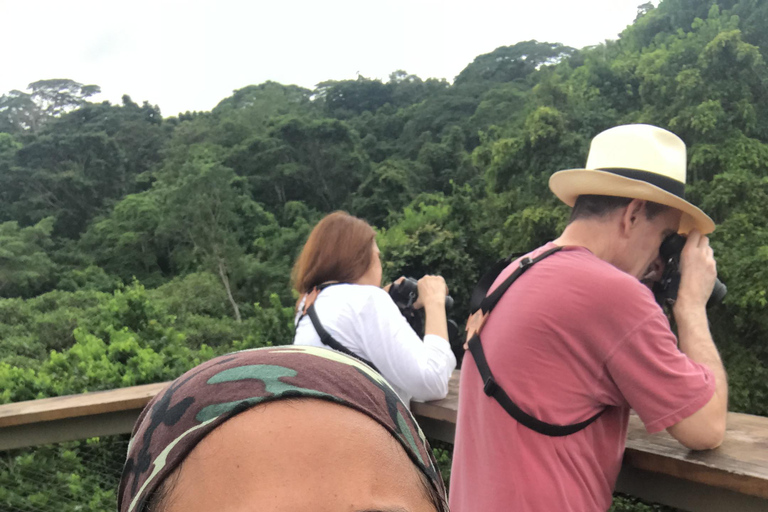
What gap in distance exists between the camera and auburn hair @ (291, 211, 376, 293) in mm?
1841

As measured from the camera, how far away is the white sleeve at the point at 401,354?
1.56 metres

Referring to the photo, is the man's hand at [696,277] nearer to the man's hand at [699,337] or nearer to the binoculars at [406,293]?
the man's hand at [699,337]

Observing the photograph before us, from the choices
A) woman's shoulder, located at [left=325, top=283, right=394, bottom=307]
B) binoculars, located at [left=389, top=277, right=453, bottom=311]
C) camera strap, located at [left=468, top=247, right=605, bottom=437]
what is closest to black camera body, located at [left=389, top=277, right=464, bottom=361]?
binoculars, located at [left=389, top=277, right=453, bottom=311]

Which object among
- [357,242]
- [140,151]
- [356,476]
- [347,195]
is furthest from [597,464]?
[140,151]

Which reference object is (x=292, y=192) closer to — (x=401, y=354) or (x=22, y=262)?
(x=22, y=262)

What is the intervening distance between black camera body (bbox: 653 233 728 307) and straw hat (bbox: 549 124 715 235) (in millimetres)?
77

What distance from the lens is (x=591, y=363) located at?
113 cm

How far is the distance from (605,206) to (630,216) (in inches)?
2.3

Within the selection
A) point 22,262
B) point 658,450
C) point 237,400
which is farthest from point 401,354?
point 22,262

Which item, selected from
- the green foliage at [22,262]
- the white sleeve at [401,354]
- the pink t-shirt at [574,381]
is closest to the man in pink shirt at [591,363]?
the pink t-shirt at [574,381]

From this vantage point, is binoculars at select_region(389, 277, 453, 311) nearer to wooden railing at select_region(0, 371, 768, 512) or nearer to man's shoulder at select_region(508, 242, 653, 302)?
wooden railing at select_region(0, 371, 768, 512)

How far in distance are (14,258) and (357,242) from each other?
24.8 metres

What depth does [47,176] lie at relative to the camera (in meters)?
28.6

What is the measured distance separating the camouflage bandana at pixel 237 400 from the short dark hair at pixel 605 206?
873 millimetres
